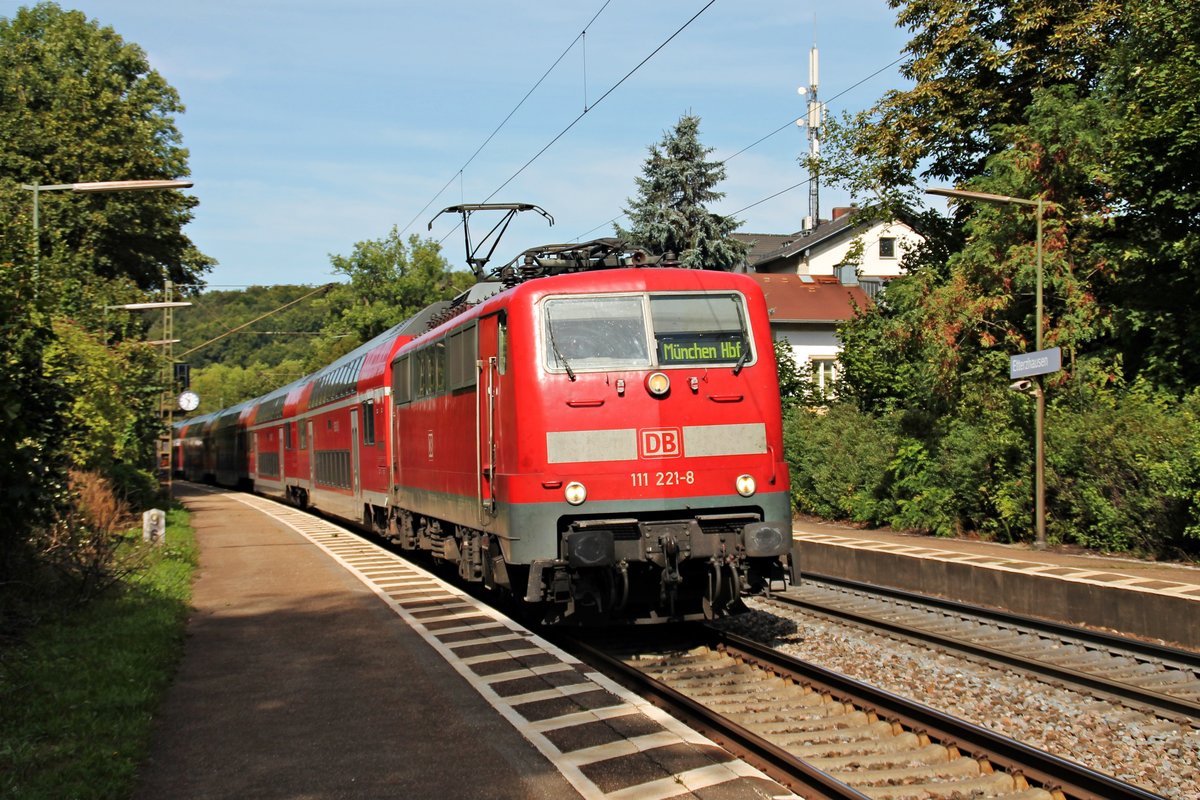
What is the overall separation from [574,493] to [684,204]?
34675mm

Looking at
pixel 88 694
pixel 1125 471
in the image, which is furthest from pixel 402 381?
pixel 1125 471

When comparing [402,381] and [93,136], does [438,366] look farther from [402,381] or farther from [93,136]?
[93,136]

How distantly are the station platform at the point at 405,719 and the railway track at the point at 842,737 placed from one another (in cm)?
39

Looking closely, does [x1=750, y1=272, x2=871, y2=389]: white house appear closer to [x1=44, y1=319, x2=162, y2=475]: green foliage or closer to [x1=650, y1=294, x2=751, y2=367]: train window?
[x1=44, y1=319, x2=162, y2=475]: green foliage

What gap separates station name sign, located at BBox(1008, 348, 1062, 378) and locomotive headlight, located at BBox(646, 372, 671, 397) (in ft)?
27.4

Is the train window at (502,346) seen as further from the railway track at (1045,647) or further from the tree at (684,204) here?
the tree at (684,204)

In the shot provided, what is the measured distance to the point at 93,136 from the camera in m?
31.2

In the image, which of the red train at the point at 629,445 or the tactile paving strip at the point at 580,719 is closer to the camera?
the tactile paving strip at the point at 580,719

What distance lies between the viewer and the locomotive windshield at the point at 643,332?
955 cm

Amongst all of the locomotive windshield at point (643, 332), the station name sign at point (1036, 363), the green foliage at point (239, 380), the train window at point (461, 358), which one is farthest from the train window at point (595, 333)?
the green foliage at point (239, 380)

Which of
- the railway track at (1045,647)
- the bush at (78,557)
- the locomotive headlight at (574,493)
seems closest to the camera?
the railway track at (1045,647)

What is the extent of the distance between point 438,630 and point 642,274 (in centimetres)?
391

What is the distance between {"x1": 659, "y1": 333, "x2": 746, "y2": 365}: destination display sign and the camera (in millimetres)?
9656

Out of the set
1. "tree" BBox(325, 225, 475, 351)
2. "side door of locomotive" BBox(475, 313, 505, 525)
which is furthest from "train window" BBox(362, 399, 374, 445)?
"tree" BBox(325, 225, 475, 351)
